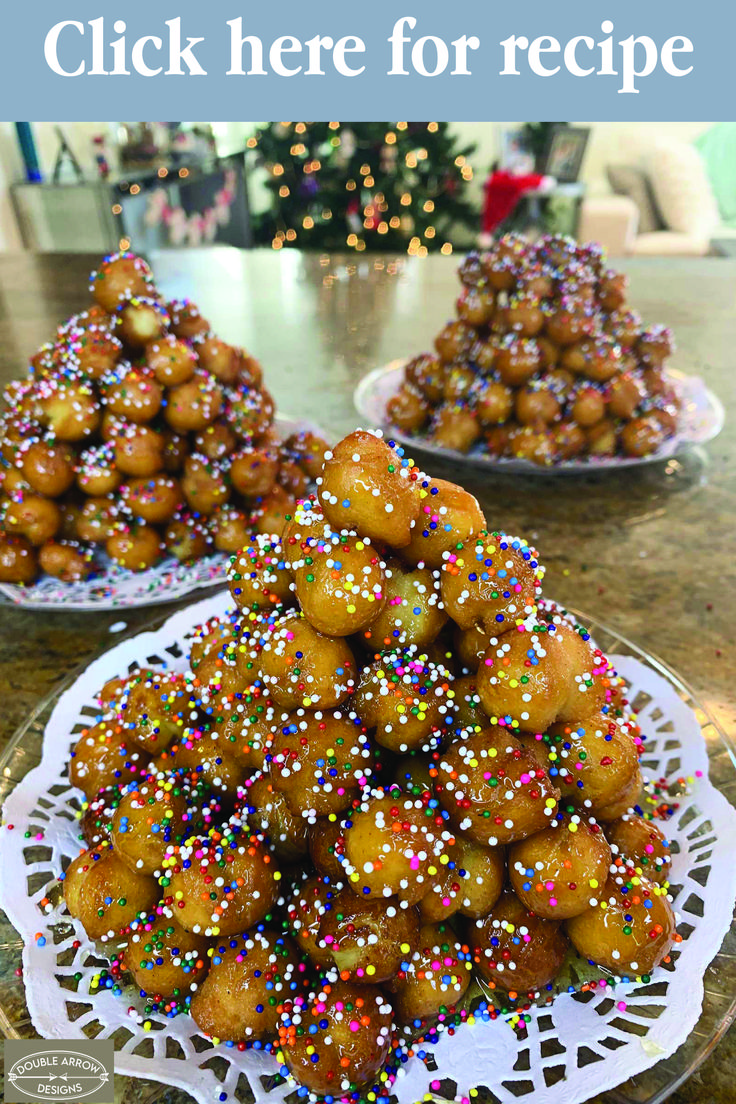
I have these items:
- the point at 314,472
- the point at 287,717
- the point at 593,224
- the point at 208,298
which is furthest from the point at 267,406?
the point at 593,224

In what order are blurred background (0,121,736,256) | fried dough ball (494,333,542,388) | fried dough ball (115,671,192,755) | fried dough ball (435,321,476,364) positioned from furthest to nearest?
blurred background (0,121,736,256) → fried dough ball (435,321,476,364) → fried dough ball (494,333,542,388) → fried dough ball (115,671,192,755)

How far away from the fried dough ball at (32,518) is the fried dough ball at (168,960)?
75cm

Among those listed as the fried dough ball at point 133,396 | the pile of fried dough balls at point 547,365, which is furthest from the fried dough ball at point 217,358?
the pile of fried dough balls at point 547,365

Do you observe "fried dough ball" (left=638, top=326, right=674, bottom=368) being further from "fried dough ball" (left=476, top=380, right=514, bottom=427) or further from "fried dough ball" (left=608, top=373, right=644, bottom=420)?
"fried dough ball" (left=476, top=380, right=514, bottom=427)

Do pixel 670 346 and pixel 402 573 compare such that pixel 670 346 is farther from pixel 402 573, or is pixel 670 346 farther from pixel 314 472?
pixel 402 573

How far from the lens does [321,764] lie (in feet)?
2.23

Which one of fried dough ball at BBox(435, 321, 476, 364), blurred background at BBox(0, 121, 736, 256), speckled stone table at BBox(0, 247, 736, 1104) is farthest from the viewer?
blurred background at BBox(0, 121, 736, 256)

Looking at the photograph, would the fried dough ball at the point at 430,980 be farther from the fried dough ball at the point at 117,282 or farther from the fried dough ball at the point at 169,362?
the fried dough ball at the point at 117,282

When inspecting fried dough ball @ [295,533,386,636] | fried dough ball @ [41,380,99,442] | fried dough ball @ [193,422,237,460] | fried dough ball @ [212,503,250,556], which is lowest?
fried dough ball @ [212,503,250,556]

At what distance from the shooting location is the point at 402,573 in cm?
73

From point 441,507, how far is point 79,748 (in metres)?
0.51

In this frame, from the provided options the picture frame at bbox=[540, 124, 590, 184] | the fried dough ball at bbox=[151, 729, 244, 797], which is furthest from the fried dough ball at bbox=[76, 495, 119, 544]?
the picture frame at bbox=[540, 124, 590, 184]

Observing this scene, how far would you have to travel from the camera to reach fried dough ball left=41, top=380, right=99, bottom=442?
1240mm

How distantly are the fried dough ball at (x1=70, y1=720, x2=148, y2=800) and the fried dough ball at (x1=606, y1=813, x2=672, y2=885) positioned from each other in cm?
51
